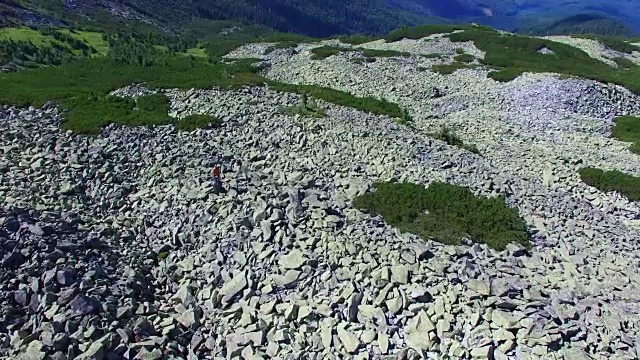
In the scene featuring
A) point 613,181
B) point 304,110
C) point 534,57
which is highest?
point 304,110

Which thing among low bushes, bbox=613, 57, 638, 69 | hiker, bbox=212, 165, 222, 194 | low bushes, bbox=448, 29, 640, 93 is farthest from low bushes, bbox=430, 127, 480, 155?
low bushes, bbox=613, 57, 638, 69

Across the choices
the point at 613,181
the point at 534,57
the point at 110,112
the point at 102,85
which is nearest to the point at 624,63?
the point at 534,57

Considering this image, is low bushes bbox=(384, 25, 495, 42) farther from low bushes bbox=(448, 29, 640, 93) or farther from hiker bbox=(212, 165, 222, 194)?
hiker bbox=(212, 165, 222, 194)

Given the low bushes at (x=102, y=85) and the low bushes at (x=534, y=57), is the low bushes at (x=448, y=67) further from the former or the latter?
the low bushes at (x=102, y=85)

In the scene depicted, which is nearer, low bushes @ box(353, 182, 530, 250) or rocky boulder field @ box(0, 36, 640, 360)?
rocky boulder field @ box(0, 36, 640, 360)

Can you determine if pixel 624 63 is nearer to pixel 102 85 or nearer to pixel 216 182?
pixel 102 85

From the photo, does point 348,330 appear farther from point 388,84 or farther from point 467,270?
point 388,84
